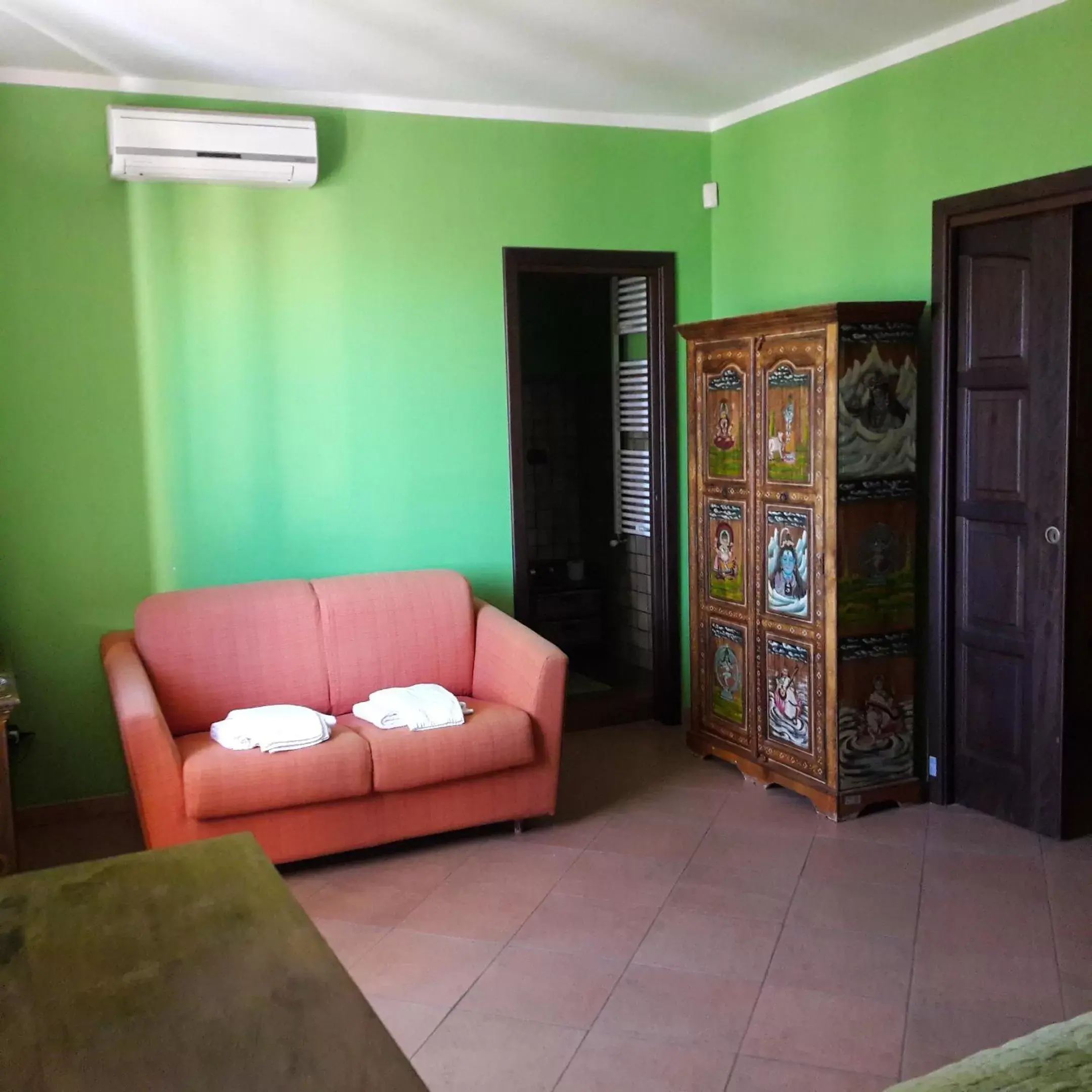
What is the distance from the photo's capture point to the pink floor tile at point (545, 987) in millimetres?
2781

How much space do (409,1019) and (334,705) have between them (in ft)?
5.06

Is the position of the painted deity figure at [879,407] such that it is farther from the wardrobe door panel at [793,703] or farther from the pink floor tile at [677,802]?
the pink floor tile at [677,802]

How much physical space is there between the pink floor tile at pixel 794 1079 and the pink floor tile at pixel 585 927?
1.94ft

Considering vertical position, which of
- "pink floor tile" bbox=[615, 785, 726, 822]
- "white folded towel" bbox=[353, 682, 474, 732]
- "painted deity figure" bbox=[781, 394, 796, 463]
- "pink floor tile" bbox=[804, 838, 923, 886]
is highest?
"painted deity figure" bbox=[781, 394, 796, 463]

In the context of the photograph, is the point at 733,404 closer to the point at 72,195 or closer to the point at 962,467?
the point at 962,467

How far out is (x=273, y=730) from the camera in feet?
11.8

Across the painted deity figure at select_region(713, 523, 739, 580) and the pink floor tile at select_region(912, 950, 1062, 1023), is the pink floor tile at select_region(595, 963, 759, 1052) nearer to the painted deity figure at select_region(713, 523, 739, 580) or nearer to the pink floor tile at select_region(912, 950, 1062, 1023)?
the pink floor tile at select_region(912, 950, 1062, 1023)

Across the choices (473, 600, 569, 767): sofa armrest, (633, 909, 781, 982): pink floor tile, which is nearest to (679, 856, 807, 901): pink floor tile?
(633, 909, 781, 982): pink floor tile

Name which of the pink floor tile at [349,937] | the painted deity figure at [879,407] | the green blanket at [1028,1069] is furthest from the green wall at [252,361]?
the green blanket at [1028,1069]

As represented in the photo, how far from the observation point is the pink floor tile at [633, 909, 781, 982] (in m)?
2.98

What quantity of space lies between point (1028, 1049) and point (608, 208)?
4.11m

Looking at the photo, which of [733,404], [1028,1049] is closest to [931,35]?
[733,404]

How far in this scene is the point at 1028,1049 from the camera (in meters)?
1.33

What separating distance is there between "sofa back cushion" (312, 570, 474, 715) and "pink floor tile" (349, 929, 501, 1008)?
1149 millimetres
